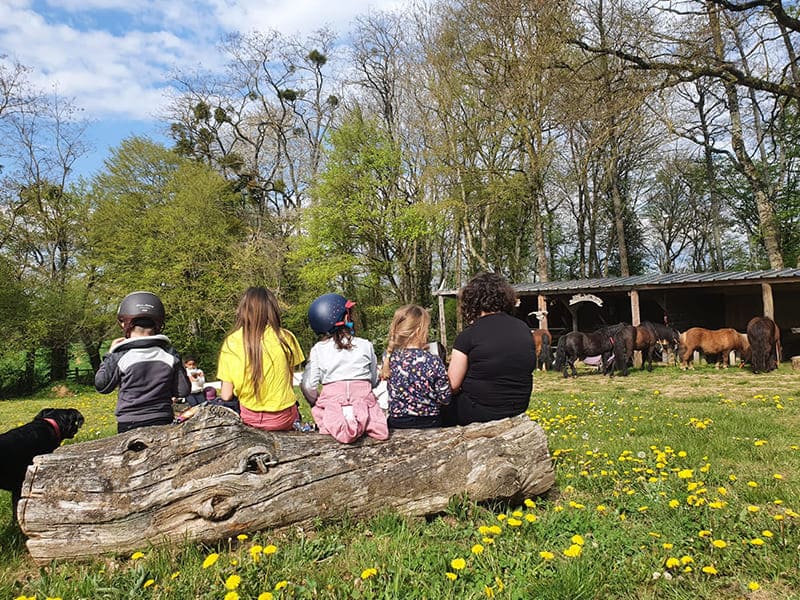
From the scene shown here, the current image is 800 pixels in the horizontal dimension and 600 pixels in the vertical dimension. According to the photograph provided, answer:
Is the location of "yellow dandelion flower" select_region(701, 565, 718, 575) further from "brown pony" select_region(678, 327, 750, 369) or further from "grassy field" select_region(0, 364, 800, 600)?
"brown pony" select_region(678, 327, 750, 369)

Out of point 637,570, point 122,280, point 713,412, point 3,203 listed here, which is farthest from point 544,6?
point 3,203

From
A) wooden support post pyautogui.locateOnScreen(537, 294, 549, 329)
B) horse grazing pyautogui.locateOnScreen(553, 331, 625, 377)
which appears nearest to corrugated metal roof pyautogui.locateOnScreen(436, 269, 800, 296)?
wooden support post pyautogui.locateOnScreen(537, 294, 549, 329)

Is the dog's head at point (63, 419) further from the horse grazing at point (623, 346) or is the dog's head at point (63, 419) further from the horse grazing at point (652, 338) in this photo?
the horse grazing at point (652, 338)

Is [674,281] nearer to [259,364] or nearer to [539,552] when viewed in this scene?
[539,552]

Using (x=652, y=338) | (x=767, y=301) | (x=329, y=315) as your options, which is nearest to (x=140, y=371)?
(x=329, y=315)

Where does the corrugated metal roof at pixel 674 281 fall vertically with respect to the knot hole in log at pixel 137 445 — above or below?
above

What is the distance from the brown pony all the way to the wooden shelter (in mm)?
1175

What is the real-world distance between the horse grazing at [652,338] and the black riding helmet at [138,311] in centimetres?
1468

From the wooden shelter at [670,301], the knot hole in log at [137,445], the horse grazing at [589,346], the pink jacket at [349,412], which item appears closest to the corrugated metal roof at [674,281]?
the wooden shelter at [670,301]

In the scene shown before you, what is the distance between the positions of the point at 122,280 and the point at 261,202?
979cm

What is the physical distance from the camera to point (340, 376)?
3701mm

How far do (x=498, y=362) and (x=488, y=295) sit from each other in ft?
1.88

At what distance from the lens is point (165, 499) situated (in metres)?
2.91

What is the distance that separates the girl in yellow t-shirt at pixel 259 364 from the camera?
363 centimetres
